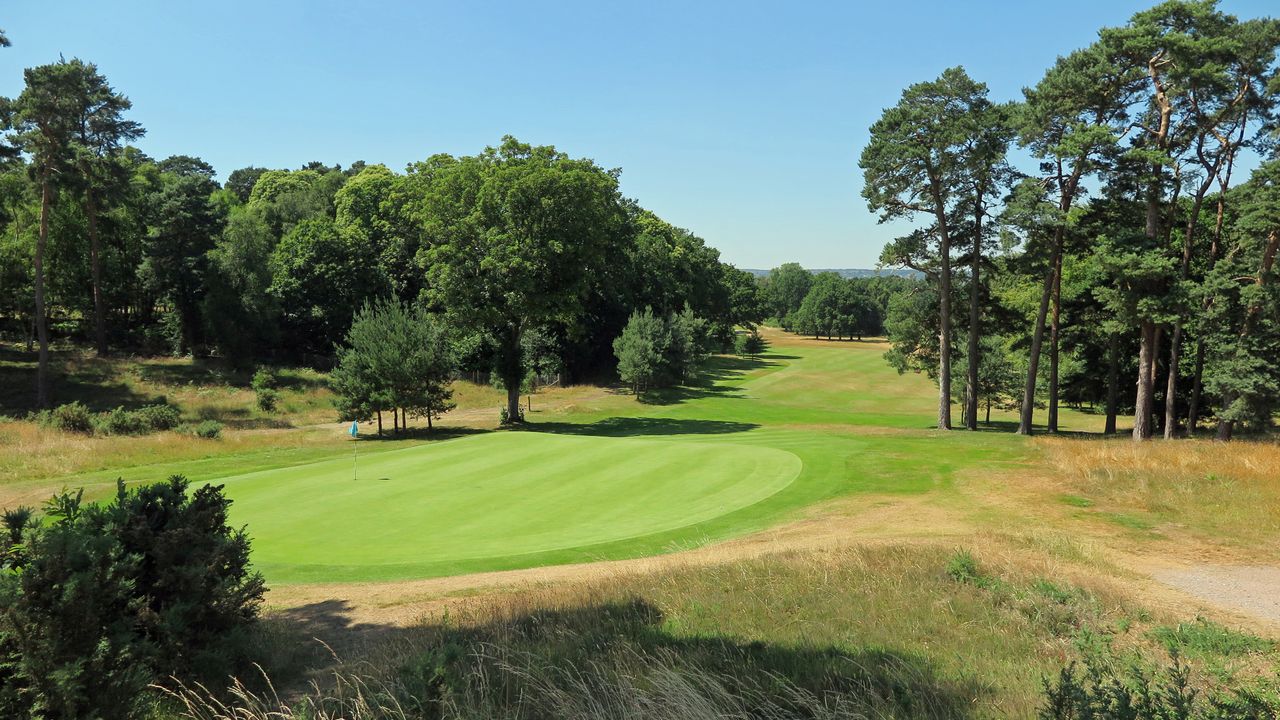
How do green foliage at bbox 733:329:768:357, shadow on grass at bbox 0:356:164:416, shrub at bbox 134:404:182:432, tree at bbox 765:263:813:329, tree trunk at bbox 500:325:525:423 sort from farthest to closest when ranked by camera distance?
tree at bbox 765:263:813:329 < green foliage at bbox 733:329:768:357 < shadow on grass at bbox 0:356:164:416 < tree trunk at bbox 500:325:525:423 < shrub at bbox 134:404:182:432

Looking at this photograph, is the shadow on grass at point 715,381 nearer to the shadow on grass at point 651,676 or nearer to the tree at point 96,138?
the tree at point 96,138

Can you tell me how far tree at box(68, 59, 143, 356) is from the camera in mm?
40025

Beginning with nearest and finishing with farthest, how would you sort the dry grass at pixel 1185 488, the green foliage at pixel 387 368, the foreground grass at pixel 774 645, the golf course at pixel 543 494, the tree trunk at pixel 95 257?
the foreground grass at pixel 774 645, the golf course at pixel 543 494, the dry grass at pixel 1185 488, the green foliage at pixel 387 368, the tree trunk at pixel 95 257

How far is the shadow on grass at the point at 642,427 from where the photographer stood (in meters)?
36.1

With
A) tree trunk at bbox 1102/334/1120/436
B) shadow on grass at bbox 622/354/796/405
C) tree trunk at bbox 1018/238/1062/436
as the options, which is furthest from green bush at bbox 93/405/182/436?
tree trunk at bbox 1102/334/1120/436

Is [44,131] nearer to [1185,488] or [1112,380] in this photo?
[1185,488]

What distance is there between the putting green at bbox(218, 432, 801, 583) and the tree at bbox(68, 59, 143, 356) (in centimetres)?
3412

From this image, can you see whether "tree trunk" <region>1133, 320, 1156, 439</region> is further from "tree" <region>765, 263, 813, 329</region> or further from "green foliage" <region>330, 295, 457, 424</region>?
"tree" <region>765, 263, 813, 329</region>

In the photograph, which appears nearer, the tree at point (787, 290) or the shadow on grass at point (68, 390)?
the shadow on grass at point (68, 390)

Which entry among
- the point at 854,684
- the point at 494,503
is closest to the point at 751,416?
the point at 494,503

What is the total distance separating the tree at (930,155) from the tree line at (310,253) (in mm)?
13711

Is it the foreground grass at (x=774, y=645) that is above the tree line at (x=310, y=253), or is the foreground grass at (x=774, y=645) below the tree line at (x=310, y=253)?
below

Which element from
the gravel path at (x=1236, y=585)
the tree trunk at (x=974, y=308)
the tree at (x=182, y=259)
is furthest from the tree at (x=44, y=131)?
the gravel path at (x=1236, y=585)

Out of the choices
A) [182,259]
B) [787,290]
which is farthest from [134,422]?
[787,290]
